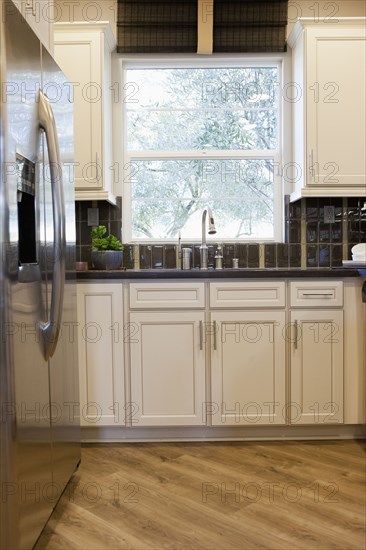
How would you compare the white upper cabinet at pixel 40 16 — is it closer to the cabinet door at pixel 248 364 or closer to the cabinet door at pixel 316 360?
the cabinet door at pixel 248 364

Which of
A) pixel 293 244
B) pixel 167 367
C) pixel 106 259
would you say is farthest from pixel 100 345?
pixel 293 244

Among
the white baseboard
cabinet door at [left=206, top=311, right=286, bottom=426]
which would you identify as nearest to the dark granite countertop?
cabinet door at [left=206, top=311, right=286, bottom=426]

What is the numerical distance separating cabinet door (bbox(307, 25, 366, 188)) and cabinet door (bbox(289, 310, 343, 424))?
0.82m

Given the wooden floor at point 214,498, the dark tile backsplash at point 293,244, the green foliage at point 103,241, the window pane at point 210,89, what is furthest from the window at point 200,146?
the wooden floor at point 214,498

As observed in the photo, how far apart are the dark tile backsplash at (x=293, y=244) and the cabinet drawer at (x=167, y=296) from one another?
61 centimetres

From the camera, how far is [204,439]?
2652 millimetres

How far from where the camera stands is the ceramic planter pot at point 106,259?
9.49ft

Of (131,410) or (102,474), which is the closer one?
(102,474)

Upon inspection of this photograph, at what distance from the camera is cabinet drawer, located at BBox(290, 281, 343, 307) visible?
2578 mm

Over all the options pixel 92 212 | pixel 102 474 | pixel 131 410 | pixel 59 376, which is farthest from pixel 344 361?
pixel 92 212

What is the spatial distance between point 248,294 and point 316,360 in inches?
19.2

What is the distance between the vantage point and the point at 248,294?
2.58 meters

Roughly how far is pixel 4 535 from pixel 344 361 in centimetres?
182

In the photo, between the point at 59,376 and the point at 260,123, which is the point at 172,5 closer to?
the point at 260,123
